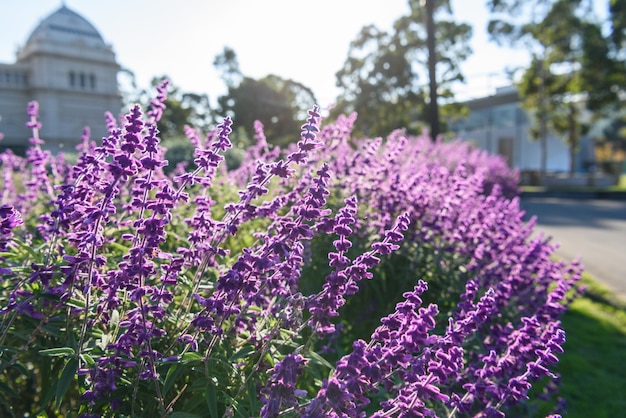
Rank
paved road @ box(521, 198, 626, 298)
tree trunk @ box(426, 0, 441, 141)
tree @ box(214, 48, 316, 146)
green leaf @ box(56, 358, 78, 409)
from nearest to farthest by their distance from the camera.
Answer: green leaf @ box(56, 358, 78, 409) < paved road @ box(521, 198, 626, 298) < tree @ box(214, 48, 316, 146) < tree trunk @ box(426, 0, 441, 141)

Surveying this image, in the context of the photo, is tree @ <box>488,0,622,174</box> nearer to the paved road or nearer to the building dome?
the paved road

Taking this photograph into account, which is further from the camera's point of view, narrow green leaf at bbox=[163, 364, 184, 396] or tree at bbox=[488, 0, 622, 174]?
tree at bbox=[488, 0, 622, 174]

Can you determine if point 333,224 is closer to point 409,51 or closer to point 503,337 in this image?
point 503,337

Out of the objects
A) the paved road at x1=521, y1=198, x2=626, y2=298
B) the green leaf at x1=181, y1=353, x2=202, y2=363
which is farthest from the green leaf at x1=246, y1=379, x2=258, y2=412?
the paved road at x1=521, y1=198, x2=626, y2=298

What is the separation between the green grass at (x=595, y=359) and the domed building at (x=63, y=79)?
58113mm

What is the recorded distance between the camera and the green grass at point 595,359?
15.1ft

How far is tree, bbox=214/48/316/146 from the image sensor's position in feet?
44.6

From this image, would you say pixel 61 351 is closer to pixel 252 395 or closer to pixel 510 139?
pixel 252 395

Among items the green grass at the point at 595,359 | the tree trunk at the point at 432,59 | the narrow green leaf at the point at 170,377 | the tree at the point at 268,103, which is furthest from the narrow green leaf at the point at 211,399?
the tree trunk at the point at 432,59

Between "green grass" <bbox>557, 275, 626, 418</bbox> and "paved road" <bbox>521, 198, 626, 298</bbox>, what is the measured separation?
0.92 m

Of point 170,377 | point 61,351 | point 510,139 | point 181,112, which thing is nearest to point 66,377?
point 61,351

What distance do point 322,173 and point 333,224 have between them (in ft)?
0.65

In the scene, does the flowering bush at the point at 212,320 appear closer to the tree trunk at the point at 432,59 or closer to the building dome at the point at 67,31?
the tree trunk at the point at 432,59

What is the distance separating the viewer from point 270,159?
4676 millimetres
